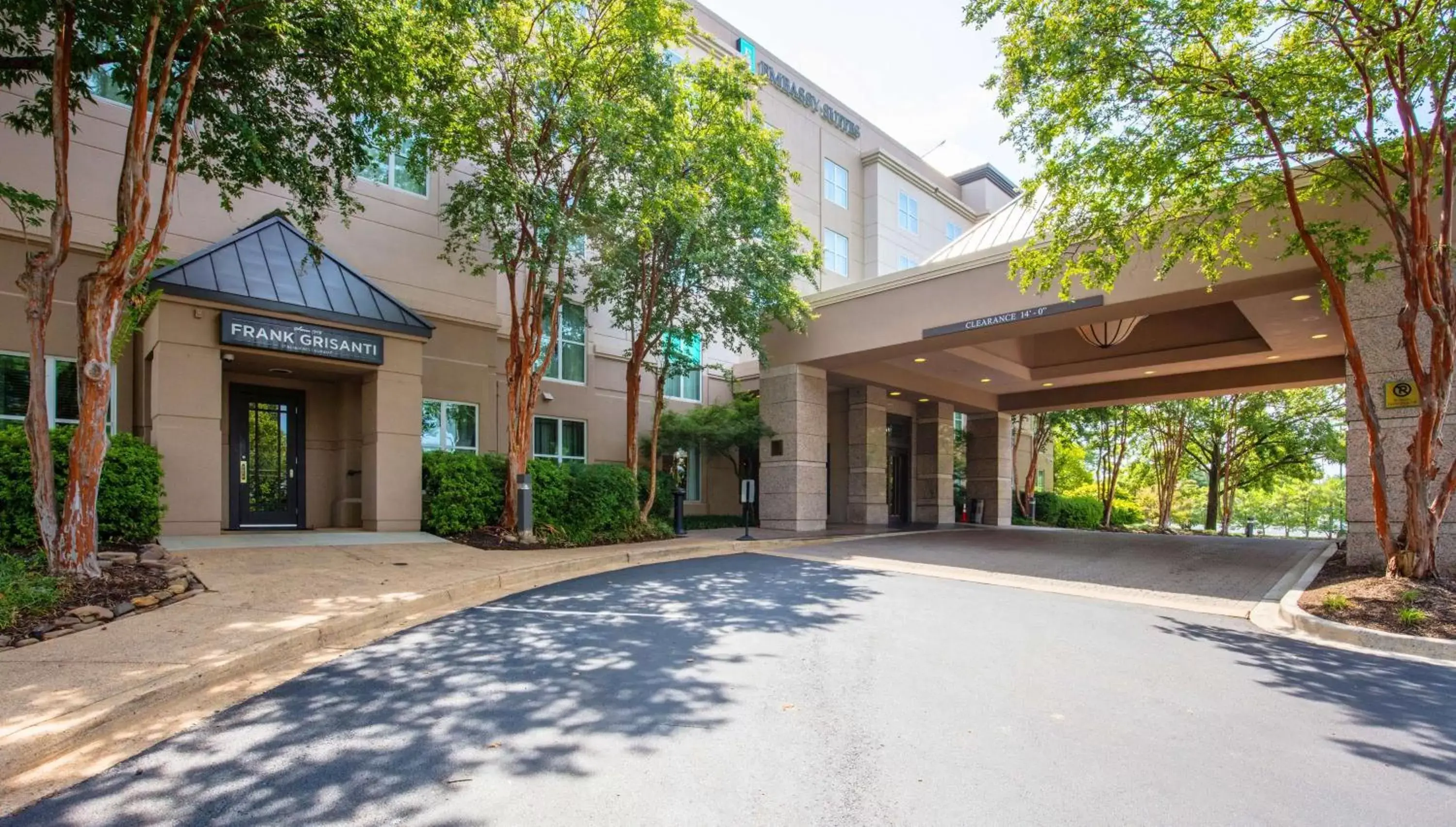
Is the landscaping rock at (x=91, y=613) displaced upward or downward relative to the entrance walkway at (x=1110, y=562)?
upward

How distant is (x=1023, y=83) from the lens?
915cm

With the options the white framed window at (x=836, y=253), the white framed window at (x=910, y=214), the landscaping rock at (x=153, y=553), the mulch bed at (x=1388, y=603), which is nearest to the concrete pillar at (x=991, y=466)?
the white framed window at (x=836, y=253)

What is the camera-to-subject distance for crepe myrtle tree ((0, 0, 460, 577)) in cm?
708

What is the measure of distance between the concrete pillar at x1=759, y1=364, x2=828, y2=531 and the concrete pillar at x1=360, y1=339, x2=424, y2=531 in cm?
785

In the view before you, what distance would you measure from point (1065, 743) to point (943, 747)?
727mm

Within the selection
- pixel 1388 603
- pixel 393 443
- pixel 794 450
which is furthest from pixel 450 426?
pixel 1388 603

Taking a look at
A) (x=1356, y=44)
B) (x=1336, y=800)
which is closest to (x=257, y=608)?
(x=1336, y=800)

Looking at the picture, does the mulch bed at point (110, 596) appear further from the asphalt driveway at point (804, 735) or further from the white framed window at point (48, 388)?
the white framed window at point (48, 388)

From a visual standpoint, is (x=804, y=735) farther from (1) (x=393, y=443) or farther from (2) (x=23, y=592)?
(1) (x=393, y=443)

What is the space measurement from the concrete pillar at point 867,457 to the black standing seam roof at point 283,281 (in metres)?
11.5

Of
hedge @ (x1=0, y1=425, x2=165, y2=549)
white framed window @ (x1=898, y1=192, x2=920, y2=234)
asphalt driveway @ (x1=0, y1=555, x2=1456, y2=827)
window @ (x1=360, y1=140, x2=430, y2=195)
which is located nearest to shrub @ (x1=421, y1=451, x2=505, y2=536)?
hedge @ (x1=0, y1=425, x2=165, y2=549)

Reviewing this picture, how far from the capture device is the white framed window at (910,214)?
31562 millimetres

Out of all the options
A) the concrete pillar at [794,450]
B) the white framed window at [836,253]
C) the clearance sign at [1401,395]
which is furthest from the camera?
the white framed window at [836,253]

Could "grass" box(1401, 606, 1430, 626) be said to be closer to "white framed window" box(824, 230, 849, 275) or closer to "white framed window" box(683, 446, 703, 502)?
"white framed window" box(683, 446, 703, 502)
